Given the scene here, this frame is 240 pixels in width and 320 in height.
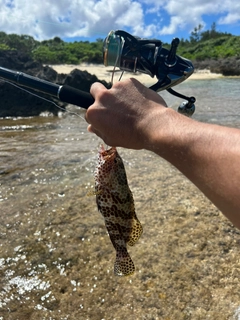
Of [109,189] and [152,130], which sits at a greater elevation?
[152,130]

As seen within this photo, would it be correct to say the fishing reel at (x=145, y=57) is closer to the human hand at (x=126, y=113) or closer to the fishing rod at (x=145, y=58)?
the fishing rod at (x=145, y=58)

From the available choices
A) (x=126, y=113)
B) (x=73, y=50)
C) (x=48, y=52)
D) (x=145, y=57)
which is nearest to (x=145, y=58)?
(x=145, y=57)

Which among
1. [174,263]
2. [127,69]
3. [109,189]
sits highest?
[127,69]

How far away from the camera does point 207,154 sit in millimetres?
1725

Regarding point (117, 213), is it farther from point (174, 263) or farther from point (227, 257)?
point (227, 257)

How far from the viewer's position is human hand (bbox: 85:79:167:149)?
81.3 inches

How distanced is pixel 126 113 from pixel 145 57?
0.59 meters

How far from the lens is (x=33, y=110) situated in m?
14.7

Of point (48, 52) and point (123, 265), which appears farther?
point (48, 52)

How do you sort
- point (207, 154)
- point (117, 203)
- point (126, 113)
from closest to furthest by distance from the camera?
1. point (207, 154)
2. point (126, 113)
3. point (117, 203)

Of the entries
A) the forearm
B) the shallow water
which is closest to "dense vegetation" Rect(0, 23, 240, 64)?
the shallow water

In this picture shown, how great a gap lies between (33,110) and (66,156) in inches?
306

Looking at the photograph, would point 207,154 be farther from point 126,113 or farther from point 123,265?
point 123,265

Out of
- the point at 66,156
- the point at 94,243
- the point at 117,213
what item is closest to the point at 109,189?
the point at 117,213
